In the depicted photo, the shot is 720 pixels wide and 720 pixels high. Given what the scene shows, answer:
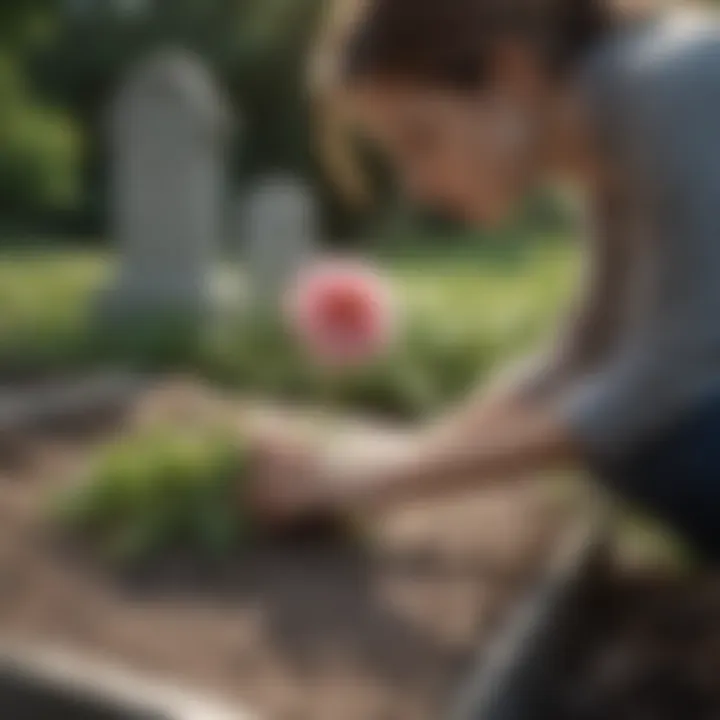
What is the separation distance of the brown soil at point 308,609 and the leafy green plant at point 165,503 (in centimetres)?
4

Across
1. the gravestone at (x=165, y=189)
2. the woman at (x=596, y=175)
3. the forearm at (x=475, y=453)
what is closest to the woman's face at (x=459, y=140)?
the woman at (x=596, y=175)

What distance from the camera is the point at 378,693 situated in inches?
45.5

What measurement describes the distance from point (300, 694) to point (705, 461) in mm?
414

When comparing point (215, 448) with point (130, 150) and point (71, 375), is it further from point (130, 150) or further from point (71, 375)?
point (130, 150)

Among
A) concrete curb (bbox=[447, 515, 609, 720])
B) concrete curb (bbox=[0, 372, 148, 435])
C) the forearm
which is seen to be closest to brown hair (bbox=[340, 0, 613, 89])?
the forearm

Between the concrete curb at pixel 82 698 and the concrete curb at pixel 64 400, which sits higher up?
the concrete curb at pixel 64 400

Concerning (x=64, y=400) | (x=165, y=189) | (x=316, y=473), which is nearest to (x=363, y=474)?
(x=316, y=473)

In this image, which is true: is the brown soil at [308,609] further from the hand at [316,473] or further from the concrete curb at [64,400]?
the concrete curb at [64,400]

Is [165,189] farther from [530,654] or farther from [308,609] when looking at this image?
[530,654]

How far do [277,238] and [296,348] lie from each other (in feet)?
2.71

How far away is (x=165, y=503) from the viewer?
1.50 m

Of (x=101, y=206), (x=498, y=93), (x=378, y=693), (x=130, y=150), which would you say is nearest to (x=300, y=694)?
(x=378, y=693)

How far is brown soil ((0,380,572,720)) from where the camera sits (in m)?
1.16

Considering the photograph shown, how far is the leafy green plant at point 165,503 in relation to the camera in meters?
1.46
